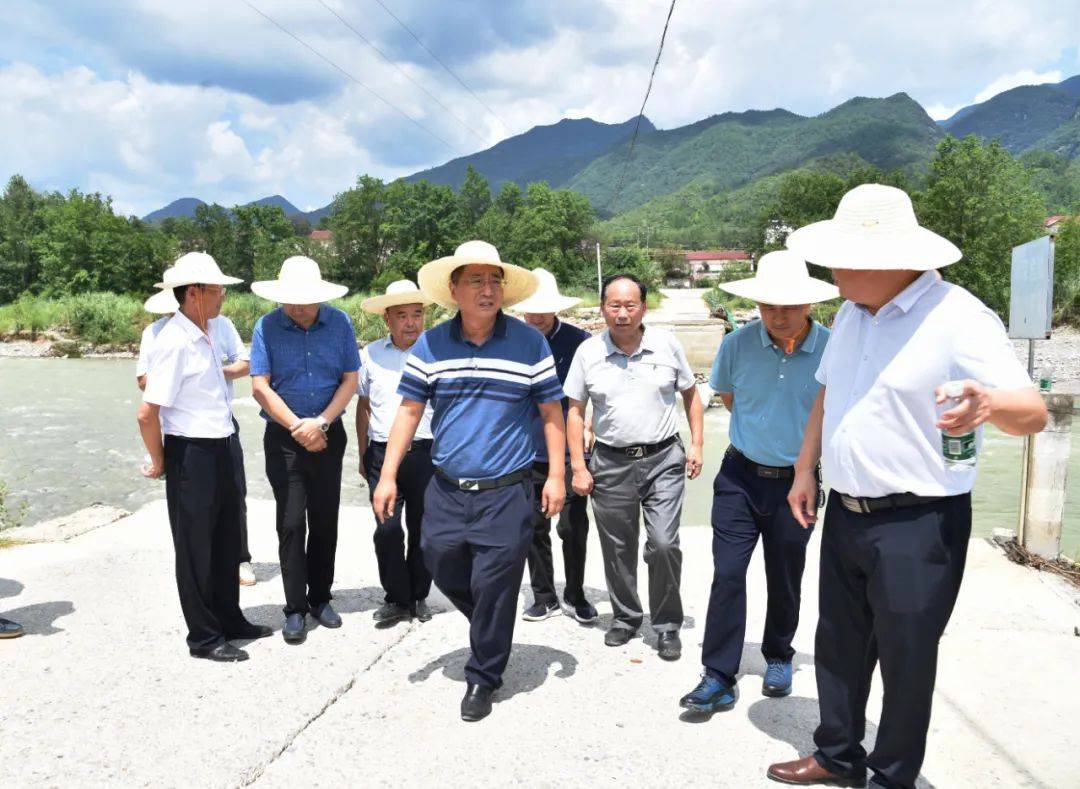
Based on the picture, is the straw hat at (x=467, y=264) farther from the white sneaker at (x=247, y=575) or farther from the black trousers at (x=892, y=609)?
the white sneaker at (x=247, y=575)

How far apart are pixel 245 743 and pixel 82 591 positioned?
8.17 feet

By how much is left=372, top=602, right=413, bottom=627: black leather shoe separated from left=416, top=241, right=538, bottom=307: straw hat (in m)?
1.80

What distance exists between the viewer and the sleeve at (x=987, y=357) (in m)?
2.25

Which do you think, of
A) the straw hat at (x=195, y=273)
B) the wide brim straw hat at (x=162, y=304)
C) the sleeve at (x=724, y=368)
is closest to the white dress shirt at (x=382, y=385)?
the straw hat at (x=195, y=273)

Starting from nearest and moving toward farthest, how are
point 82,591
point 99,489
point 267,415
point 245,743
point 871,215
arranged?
1. point 871,215
2. point 245,743
3. point 267,415
4. point 82,591
5. point 99,489

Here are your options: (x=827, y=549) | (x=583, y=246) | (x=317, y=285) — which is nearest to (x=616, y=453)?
(x=827, y=549)

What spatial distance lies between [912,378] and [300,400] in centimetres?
303

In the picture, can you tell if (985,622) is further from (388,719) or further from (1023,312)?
(388,719)

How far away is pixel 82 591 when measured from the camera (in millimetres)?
5023

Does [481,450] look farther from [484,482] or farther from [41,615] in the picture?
[41,615]

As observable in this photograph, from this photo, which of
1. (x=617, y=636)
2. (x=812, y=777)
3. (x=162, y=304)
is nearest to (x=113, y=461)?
(x=162, y=304)

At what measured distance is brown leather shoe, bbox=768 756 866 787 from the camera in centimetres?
285

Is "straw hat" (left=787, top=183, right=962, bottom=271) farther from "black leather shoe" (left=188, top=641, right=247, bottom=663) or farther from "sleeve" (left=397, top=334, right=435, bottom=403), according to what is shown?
"black leather shoe" (left=188, top=641, right=247, bottom=663)

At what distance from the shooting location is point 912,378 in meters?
2.42
